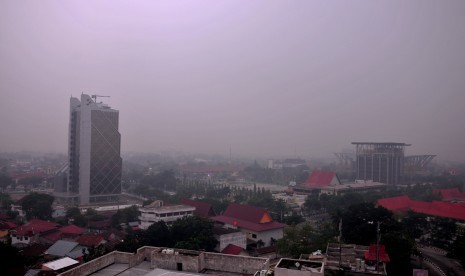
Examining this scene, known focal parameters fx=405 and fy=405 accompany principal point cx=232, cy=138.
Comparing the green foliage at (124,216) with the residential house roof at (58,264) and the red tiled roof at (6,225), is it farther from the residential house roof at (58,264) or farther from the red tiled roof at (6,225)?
the residential house roof at (58,264)

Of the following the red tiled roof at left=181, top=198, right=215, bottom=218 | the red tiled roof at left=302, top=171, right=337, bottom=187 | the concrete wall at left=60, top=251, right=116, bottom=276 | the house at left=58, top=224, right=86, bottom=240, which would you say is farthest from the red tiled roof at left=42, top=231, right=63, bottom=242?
the red tiled roof at left=302, top=171, right=337, bottom=187

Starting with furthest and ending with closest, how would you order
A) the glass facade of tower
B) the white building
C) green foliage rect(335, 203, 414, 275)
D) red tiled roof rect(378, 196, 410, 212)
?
the glass facade of tower
red tiled roof rect(378, 196, 410, 212)
the white building
green foliage rect(335, 203, 414, 275)

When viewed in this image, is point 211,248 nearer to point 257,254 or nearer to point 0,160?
point 257,254

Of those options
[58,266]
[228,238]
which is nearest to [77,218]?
[228,238]

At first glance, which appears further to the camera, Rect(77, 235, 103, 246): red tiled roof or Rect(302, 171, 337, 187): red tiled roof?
Rect(302, 171, 337, 187): red tiled roof

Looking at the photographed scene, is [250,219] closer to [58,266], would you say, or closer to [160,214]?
[160,214]

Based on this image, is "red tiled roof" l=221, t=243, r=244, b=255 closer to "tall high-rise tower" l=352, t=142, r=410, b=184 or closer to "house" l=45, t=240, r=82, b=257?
"house" l=45, t=240, r=82, b=257
